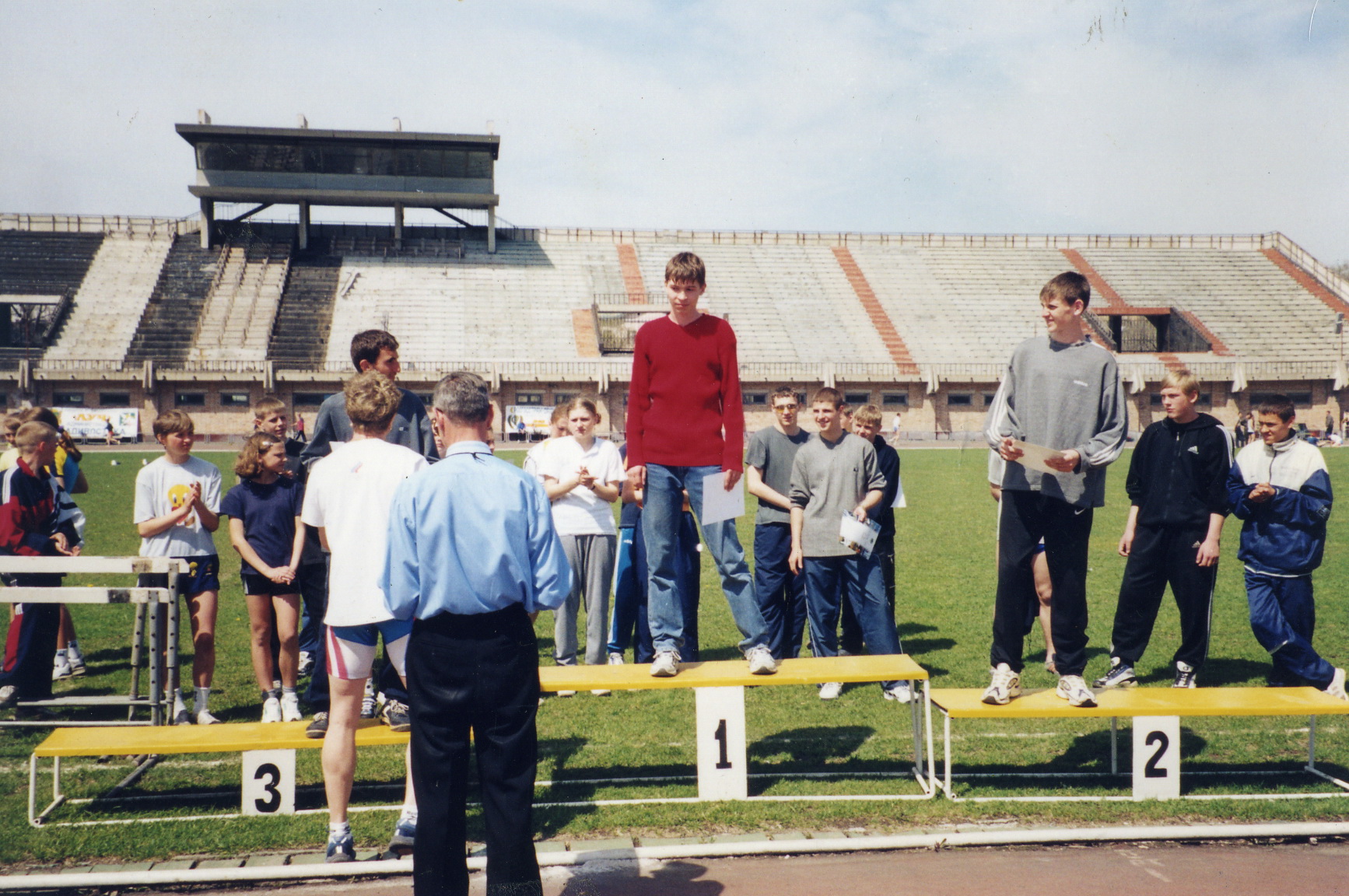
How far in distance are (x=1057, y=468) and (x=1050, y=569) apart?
0.68 metres

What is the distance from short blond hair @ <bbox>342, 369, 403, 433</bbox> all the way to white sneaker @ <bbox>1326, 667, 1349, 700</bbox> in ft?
17.8

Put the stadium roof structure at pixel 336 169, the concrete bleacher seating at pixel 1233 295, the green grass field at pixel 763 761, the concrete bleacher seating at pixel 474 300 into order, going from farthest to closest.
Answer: the concrete bleacher seating at pixel 1233 295
the stadium roof structure at pixel 336 169
the concrete bleacher seating at pixel 474 300
the green grass field at pixel 763 761

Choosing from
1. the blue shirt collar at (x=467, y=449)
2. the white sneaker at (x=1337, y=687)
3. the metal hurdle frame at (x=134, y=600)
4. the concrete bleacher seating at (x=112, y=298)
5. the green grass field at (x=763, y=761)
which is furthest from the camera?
the concrete bleacher seating at (x=112, y=298)

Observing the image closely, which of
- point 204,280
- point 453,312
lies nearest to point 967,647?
point 453,312

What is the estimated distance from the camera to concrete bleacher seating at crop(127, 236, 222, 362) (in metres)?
42.3

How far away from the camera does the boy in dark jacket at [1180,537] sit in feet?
20.6

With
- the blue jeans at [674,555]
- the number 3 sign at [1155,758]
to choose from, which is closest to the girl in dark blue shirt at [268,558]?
the blue jeans at [674,555]

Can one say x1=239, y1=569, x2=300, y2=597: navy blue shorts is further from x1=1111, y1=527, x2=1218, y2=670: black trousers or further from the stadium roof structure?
the stadium roof structure

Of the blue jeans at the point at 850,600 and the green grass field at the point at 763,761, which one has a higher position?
the blue jeans at the point at 850,600

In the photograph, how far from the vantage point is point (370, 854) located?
4.17 meters

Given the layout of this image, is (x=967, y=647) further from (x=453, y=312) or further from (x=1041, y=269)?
(x=1041, y=269)

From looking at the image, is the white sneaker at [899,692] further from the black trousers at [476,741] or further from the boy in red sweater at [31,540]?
the boy in red sweater at [31,540]

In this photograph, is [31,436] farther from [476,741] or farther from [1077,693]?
[1077,693]

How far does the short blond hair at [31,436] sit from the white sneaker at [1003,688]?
22.0ft
